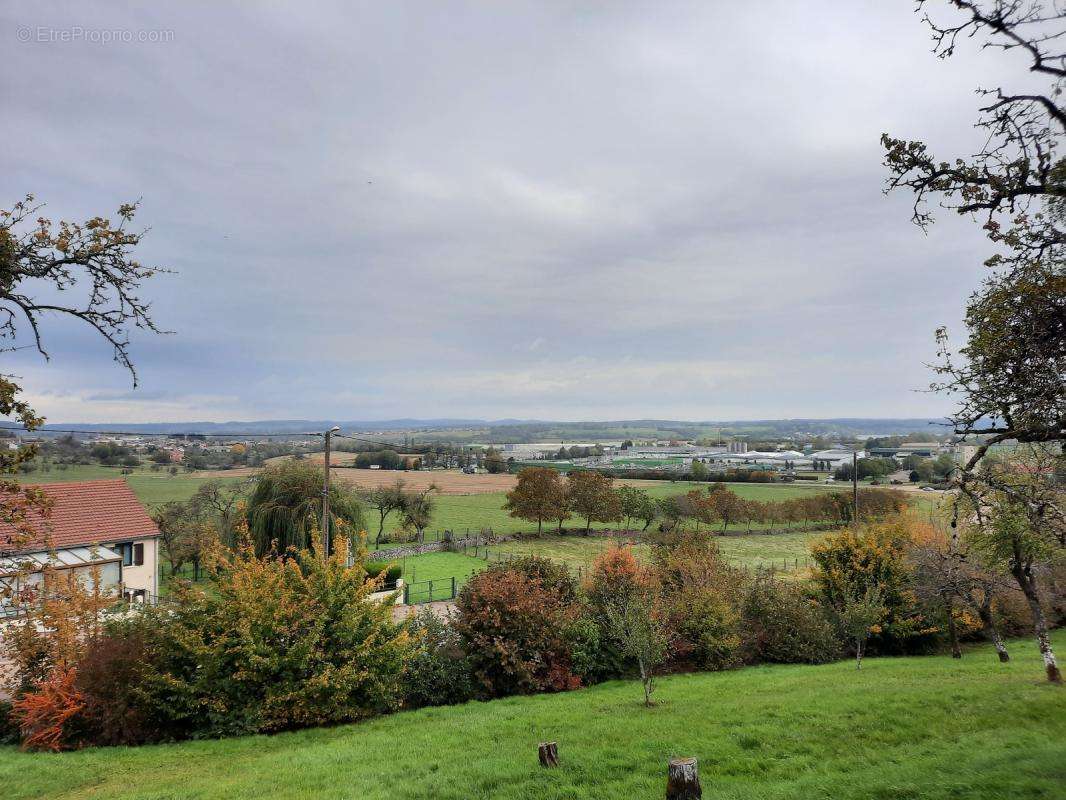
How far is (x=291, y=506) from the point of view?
97.9 ft

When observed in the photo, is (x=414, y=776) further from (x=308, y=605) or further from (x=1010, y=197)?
(x=1010, y=197)

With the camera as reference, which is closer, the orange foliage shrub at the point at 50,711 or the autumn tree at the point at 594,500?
the orange foliage shrub at the point at 50,711

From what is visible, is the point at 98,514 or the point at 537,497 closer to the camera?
the point at 98,514

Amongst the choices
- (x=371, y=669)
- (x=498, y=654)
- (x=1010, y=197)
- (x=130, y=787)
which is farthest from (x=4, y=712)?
(x=1010, y=197)

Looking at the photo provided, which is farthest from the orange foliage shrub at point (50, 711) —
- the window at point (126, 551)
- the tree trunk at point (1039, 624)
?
the tree trunk at point (1039, 624)

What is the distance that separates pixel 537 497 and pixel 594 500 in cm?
639

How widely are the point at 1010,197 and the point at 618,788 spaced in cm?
929

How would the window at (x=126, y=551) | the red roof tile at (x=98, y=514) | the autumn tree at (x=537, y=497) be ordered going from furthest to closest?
the autumn tree at (x=537, y=497) < the window at (x=126, y=551) < the red roof tile at (x=98, y=514)

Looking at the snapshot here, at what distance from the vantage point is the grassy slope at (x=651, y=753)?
8.62m

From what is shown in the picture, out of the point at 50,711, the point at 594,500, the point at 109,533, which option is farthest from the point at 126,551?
the point at 594,500

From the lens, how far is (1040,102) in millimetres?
6070

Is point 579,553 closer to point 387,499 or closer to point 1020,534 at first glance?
point 387,499

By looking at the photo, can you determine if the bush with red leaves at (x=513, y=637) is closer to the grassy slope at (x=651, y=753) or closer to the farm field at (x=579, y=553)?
the grassy slope at (x=651, y=753)

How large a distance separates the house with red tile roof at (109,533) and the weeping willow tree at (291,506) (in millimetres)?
5683
